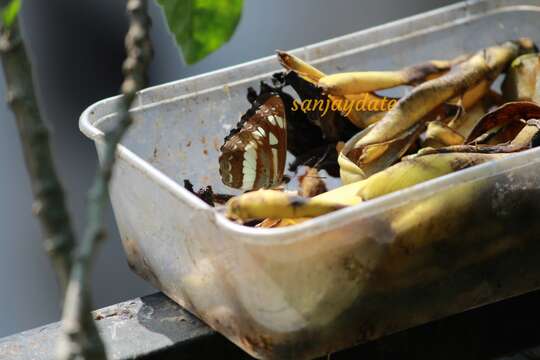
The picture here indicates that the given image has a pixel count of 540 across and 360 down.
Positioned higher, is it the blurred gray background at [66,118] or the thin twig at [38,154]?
the thin twig at [38,154]

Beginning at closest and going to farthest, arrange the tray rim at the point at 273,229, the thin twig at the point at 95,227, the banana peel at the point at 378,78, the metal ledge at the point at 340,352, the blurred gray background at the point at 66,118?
the thin twig at the point at 95,227, the tray rim at the point at 273,229, the metal ledge at the point at 340,352, the banana peel at the point at 378,78, the blurred gray background at the point at 66,118

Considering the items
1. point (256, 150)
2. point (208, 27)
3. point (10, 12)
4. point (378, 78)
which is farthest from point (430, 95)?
point (10, 12)

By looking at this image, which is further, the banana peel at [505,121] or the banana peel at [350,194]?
the banana peel at [505,121]

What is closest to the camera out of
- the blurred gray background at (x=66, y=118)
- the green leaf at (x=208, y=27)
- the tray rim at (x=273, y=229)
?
the green leaf at (x=208, y=27)

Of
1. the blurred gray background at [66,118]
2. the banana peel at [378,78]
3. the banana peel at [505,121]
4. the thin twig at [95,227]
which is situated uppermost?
the thin twig at [95,227]

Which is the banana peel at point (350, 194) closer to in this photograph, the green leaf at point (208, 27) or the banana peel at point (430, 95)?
the banana peel at point (430, 95)

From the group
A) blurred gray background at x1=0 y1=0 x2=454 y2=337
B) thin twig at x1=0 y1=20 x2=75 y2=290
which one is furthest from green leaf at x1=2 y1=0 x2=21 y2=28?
blurred gray background at x1=0 y1=0 x2=454 y2=337

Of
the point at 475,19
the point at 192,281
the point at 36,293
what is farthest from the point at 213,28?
the point at 36,293

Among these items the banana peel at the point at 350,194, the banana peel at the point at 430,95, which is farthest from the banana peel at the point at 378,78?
the banana peel at the point at 350,194
